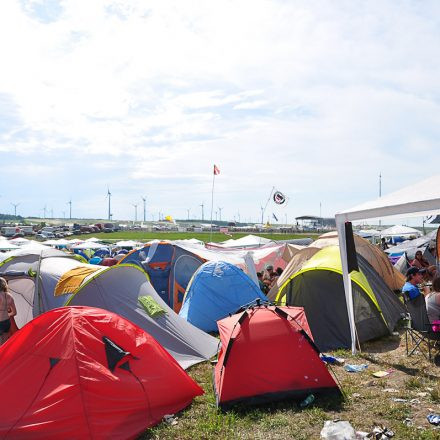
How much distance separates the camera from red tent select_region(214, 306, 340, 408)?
5.12 metres

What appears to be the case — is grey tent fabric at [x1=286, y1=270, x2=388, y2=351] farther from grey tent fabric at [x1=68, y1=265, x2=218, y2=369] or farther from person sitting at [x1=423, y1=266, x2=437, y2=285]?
person sitting at [x1=423, y1=266, x2=437, y2=285]

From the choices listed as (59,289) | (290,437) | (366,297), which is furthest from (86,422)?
(366,297)

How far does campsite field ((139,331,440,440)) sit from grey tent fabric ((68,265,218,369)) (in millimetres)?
802

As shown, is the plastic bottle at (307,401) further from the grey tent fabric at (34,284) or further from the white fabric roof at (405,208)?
the grey tent fabric at (34,284)

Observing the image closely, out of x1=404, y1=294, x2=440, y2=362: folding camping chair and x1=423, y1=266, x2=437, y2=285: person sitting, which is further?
x1=423, y1=266, x2=437, y2=285: person sitting

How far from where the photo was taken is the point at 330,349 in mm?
7582

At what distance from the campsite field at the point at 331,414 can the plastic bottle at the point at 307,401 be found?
0.05 metres

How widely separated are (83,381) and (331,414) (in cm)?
259

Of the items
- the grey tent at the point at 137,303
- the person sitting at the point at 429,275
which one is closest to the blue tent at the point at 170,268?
the grey tent at the point at 137,303

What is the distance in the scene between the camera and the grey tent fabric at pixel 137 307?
6762 mm

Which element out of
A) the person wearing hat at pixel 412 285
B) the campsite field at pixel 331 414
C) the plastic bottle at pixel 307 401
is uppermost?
the person wearing hat at pixel 412 285

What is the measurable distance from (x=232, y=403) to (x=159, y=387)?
2.67ft

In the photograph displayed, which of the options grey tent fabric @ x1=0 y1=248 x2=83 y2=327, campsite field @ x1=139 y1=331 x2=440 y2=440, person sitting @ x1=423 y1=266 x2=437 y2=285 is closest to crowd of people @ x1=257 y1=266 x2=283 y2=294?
person sitting @ x1=423 y1=266 x2=437 y2=285

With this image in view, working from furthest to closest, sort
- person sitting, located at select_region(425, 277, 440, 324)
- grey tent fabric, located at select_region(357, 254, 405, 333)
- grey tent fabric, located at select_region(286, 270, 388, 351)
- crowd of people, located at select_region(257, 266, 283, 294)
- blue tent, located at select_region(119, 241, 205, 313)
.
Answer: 1. crowd of people, located at select_region(257, 266, 283, 294)
2. blue tent, located at select_region(119, 241, 205, 313)
3. grey tent fabric, located at select_region(357, 254, 405, 333)
4. grey tent fabric, located at select_region(286, 270, 388, 351)
5. person sitting, located at select_region(425, 277, 440, 324)
